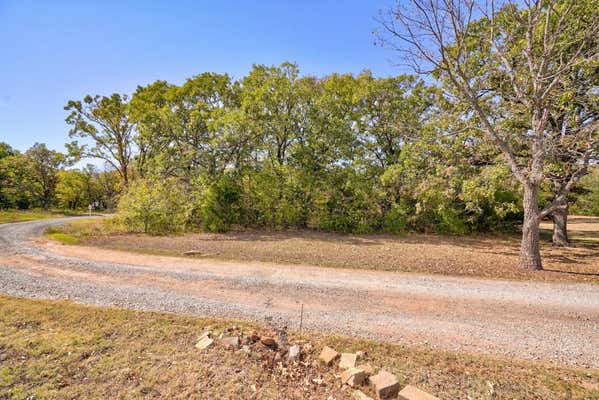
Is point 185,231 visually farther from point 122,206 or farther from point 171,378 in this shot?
point 171,378

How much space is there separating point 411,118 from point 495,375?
1331cm

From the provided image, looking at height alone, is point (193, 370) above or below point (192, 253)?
below

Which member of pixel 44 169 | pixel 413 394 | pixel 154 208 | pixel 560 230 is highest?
pixel 44 169

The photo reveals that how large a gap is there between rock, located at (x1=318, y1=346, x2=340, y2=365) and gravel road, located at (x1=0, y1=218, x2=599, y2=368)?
2.29 ft

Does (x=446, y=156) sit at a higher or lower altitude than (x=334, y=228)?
higher

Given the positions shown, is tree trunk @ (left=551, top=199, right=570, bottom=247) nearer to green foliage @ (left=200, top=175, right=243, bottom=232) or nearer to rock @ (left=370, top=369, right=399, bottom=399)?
rock @ (left=370, top=369, right=399, bottom=399)

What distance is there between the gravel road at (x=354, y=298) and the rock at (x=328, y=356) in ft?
2.29

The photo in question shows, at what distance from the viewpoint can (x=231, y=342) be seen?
11.0ft

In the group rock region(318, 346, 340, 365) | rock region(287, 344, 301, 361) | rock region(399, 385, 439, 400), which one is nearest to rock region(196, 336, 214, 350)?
rock region(287, 344, 301, 361)

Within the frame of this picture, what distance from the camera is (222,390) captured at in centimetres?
265

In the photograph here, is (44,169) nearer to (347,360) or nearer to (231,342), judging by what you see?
(231,342)

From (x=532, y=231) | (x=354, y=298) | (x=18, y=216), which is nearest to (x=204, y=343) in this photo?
(x=354, y=298)

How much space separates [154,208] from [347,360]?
43.2ft

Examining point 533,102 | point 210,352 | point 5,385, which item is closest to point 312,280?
point 210,352
